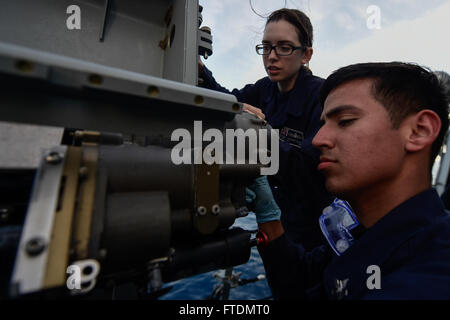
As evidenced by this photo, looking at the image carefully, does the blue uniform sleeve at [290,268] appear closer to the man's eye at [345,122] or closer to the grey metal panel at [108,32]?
the man's eye at [345,122]

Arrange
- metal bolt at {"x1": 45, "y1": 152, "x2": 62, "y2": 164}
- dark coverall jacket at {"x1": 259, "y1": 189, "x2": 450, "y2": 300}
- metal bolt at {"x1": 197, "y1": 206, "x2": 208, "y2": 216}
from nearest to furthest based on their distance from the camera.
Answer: metal bolt at {"x1": 45, "y1": 152, "x2": 62, "y2": 164} < dark coverall jacket at {"x1": 259, "y1": 189, "x2": 450, "y2": 300} < metal bolt at {"x1": 197, "y1": 206, "x2": 208, "y2": 216}

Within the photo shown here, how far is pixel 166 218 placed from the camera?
2.41 feet

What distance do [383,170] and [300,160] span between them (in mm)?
632

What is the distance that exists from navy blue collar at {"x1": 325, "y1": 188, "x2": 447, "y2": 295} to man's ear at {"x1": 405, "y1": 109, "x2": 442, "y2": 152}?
8.8 inches

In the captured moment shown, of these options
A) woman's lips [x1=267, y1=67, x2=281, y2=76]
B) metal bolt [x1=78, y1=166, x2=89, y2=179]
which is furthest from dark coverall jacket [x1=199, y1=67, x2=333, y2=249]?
metal bolt [x1=78, y1=166, x2=89, y2=179]

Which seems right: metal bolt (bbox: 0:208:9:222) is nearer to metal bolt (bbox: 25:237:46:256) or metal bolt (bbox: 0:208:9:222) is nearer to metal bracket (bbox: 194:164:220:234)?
metal bolt (bbox: 25:237:46:256)

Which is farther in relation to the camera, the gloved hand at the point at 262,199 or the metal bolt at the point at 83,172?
the gloved hand at the point at 262,199

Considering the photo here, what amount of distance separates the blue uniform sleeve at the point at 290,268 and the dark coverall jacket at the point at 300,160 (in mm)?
532

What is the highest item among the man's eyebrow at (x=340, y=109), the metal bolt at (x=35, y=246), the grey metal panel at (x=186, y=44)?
the grey metal panel at (x=186, y=44)

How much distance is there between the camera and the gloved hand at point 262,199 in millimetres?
1357

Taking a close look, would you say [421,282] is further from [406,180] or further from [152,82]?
[152,82]

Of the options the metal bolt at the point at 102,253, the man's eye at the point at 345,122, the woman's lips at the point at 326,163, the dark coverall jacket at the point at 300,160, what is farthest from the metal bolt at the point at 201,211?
the dark coverall jacket at the point at 300,160

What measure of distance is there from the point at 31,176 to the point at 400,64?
179cm

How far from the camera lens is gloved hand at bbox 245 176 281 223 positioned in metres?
1.36
